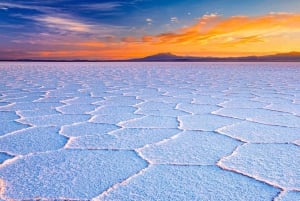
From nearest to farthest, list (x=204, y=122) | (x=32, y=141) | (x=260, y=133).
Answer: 1. (x=32, y=141)
2. (x=260, y=133)
3. (x=204, y=122)

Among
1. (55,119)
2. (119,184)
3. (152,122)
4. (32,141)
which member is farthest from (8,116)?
(119,184)

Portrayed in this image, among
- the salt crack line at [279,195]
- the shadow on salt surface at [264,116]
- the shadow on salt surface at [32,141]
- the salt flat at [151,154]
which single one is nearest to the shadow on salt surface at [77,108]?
the salt flat at [151,154]

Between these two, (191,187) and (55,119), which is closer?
(191,187)

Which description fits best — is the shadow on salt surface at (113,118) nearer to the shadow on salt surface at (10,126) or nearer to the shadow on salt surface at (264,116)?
the shadow on salt surface at (10,126)

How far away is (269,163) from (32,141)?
1021 millimetres

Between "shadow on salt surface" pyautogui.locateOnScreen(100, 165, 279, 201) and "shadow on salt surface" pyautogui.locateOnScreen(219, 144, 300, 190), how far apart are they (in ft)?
0.21

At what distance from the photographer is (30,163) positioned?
1367 millimetres

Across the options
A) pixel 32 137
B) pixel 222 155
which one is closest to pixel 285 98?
pixel 222 155

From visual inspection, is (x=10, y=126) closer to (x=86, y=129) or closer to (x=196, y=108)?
(x=86, y=129)

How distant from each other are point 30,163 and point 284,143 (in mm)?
1047

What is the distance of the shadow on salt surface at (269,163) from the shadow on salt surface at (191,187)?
0.21 ft

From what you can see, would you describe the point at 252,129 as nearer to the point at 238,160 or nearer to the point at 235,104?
the point at 238,160

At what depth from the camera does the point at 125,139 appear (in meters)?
1.75

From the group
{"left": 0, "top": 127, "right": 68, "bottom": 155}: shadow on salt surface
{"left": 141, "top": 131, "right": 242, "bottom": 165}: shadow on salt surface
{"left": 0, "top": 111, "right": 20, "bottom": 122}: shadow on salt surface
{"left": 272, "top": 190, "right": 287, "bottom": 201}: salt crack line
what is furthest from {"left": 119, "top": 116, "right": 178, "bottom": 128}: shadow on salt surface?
{"left": 272, "top": 190, "right": 287, "bottom": 201}: salt crack line
